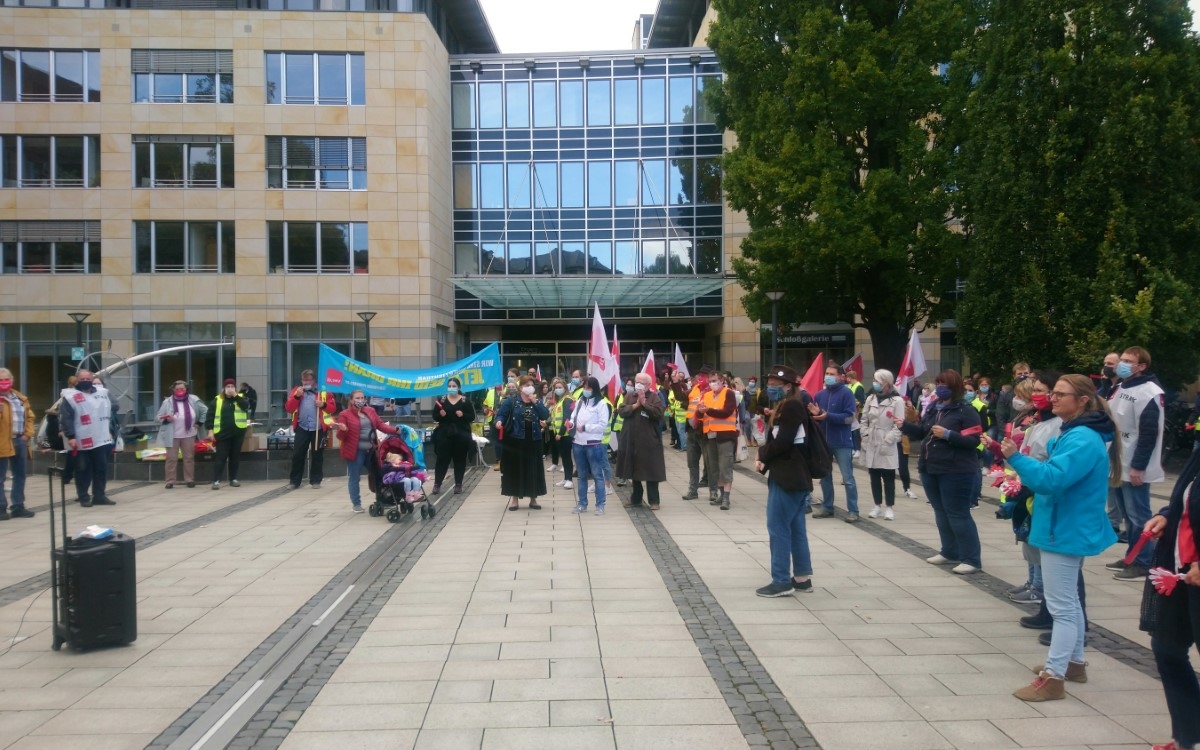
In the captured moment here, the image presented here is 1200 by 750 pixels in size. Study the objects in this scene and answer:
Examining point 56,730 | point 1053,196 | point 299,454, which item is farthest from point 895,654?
point 1053,196

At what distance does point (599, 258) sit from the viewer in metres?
39.0

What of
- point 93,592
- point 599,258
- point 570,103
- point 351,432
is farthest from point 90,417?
point 570,103

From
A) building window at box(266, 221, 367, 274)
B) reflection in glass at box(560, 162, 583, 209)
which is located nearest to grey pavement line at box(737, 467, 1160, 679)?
building window at box(266, 221, 367, 274)

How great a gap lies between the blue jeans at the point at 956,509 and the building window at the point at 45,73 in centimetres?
3421

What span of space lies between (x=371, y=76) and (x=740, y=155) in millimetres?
14306

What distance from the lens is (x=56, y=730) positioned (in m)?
5.21

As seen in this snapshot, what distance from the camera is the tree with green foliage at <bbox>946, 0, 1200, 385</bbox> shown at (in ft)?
61.5

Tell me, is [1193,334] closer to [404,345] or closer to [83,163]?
[404,345]

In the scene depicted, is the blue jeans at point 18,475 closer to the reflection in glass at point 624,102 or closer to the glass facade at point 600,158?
the glass facade at point 600,158

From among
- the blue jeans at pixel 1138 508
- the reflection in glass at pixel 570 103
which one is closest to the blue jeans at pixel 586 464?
the blue jeans at pixel 1138 508

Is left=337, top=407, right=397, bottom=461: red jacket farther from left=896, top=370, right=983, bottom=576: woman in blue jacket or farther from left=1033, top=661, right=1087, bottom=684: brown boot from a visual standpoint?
left=1033, top=661, right=1087, bottom=684: brown boot

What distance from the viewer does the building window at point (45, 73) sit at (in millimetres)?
34188

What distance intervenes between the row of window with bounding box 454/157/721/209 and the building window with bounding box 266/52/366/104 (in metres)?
5.68

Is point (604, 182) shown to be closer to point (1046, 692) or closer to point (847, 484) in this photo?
point (847, 484)
